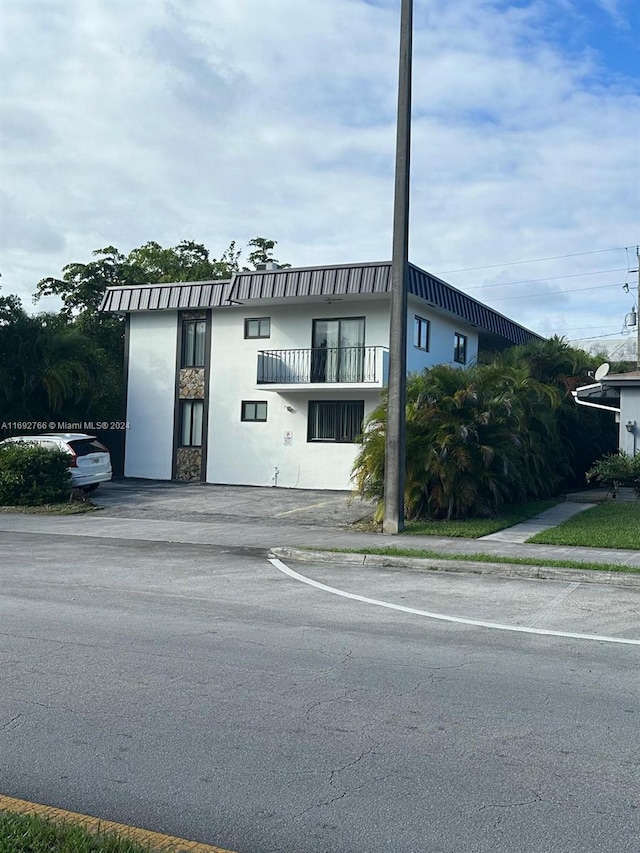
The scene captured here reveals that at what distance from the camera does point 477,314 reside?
29516mm

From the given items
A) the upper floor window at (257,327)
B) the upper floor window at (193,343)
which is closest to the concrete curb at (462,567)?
the upper floor window at (257,327)

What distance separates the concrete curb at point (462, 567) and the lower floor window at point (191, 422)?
604 inches

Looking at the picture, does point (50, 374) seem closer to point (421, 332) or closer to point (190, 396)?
point (190, 396)

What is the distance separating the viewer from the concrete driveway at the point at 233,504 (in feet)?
65.9

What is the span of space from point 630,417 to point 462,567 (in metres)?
10.2

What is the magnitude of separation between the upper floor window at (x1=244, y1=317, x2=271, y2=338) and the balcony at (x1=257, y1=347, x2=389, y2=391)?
0.90 metres

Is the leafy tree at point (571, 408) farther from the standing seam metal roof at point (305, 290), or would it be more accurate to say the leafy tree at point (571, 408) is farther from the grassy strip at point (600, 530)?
the grassy strip at point (600, 530)

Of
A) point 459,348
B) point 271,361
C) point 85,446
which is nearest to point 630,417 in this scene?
point 459,348

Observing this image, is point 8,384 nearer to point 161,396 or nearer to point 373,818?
point 161,396

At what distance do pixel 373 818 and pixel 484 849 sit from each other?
568mm

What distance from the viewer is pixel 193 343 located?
29.8 meters

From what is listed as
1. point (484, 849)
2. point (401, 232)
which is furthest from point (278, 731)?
point (401, 232)

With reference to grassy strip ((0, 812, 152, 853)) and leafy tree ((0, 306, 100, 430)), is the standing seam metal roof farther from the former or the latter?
grassy strip ((0, 812, 152, 853))

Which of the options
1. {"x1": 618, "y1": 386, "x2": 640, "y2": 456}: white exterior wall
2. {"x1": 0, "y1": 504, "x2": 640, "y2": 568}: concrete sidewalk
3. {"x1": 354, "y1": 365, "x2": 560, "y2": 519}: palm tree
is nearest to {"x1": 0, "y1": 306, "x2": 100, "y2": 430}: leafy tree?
{"x1": 0, "y1": 504, "x2": 640, "y2": 568}: concrete sidewalk
